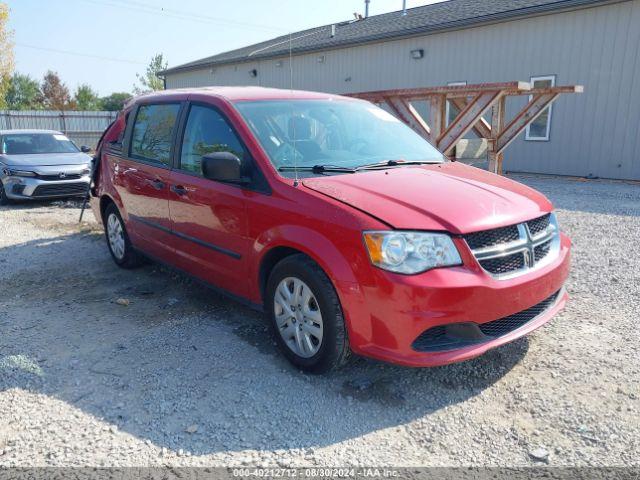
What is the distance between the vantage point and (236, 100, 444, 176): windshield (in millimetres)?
3635

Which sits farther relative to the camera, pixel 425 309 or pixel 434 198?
pixel 434 198

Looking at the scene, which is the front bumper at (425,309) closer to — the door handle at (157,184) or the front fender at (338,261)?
the front fender at (338,261)

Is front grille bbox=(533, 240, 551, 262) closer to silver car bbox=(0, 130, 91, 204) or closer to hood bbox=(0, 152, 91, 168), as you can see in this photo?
silver car bbox=(0, 130, 91, 204)

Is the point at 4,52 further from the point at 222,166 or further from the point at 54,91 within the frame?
the point at 54,91

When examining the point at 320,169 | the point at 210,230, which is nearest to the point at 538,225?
the point at 320,169

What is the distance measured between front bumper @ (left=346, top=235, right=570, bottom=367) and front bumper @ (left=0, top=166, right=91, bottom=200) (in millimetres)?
8576

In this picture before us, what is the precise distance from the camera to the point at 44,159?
1002cm

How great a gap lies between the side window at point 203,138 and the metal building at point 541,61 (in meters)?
8.18

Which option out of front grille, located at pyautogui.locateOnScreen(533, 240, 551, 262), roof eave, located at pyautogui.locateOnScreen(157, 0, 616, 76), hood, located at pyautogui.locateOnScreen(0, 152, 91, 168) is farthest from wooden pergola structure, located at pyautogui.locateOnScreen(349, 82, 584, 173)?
hood, located at pyautogui.locateOnScreen(0, 152, 91, 168)

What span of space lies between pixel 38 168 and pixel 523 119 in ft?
28.4

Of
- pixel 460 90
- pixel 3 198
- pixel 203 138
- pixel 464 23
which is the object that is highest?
Result: pixel 464 23

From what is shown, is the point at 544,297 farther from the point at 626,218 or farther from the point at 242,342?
the point at 626,218

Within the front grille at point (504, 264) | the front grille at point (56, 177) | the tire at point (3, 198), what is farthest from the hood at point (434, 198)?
the tire at point (3, 198)

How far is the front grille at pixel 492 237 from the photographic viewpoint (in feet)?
9.28
